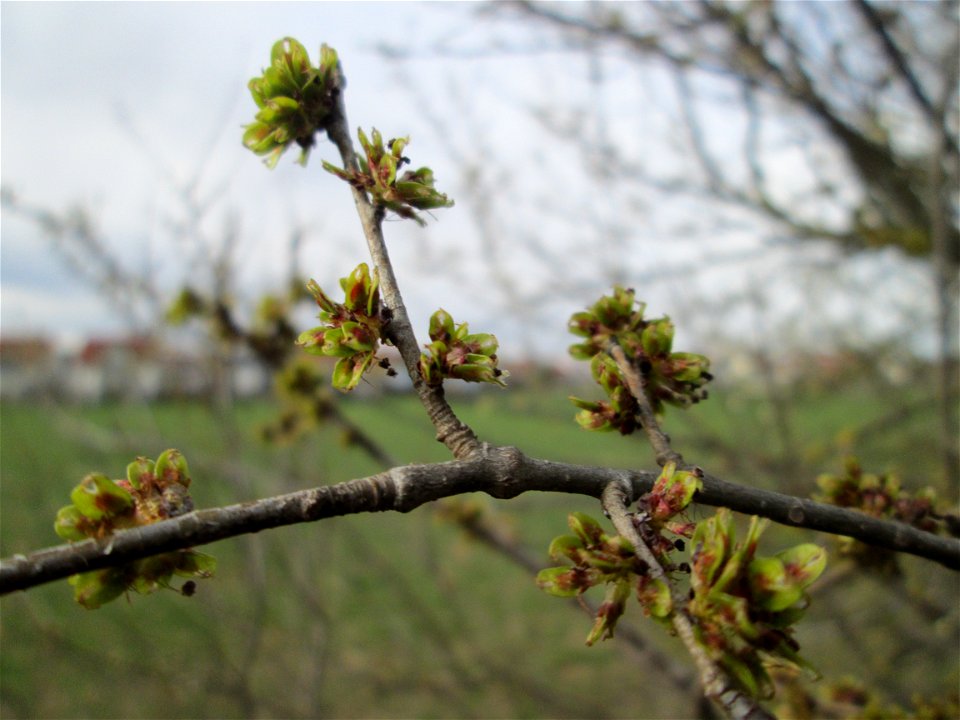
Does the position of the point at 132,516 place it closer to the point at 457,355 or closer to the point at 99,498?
the point at 99,498

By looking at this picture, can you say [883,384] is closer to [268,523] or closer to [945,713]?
[945,713]

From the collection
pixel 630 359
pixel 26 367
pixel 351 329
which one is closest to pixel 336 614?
pixel 26 367

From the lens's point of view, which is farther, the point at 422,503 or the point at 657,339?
the point at 657,339

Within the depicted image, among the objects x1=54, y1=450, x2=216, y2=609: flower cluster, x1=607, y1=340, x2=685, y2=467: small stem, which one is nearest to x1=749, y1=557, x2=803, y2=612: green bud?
x1=607, y1=340, x2=685, y2=467: small stem

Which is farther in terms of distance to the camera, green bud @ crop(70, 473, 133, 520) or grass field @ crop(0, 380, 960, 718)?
grass field @ crop(0, 380, 960, 718)

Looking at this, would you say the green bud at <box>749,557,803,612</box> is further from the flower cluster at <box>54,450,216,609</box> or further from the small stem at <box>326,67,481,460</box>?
the flower cluster at <box>54,450,216,609</box>

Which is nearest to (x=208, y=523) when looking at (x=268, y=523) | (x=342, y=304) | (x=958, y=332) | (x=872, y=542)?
(x=268, y=523)

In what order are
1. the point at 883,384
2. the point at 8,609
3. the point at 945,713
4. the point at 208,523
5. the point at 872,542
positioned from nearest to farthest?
the point at 208,523 < the point at 872,542 < the point at 945,713 < the point at 8,609 < the point at 883,384
